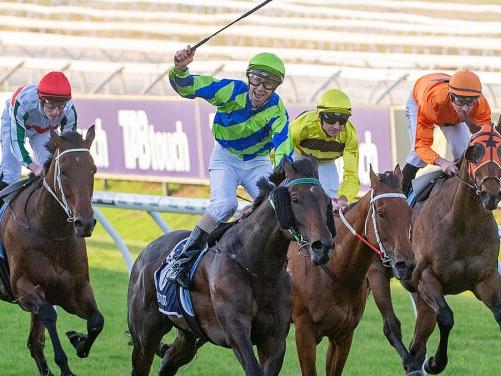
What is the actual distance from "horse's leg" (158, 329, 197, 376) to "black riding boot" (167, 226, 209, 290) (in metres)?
0.48

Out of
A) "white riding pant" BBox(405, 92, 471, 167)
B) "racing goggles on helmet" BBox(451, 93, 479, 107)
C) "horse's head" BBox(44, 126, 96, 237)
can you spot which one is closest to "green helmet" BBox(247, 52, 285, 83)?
"horse's head" BBox(44, 126, 96, 237)

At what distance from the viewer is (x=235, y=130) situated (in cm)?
667

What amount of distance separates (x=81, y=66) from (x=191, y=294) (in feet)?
37.5

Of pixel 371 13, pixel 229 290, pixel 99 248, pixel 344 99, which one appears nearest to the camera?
pixel 229 290

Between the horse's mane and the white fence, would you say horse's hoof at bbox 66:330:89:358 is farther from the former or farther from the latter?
the white fence

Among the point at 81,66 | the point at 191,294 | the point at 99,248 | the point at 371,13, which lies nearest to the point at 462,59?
the point at 371,13

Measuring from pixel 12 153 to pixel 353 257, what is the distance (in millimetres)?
2501

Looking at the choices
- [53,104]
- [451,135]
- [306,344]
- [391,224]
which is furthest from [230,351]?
[391,224]

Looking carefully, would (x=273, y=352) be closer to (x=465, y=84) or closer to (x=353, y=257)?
(x=353, y=257)

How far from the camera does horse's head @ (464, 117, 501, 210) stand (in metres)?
6.94

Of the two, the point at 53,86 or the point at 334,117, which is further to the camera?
the point at 53,86

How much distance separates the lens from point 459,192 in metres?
7.52

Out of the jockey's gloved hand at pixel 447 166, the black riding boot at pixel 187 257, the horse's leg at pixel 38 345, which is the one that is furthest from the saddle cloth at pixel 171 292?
the jockey's gloved hand at pixel 447 166

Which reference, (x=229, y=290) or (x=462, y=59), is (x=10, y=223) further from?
(x=462, y=59)
